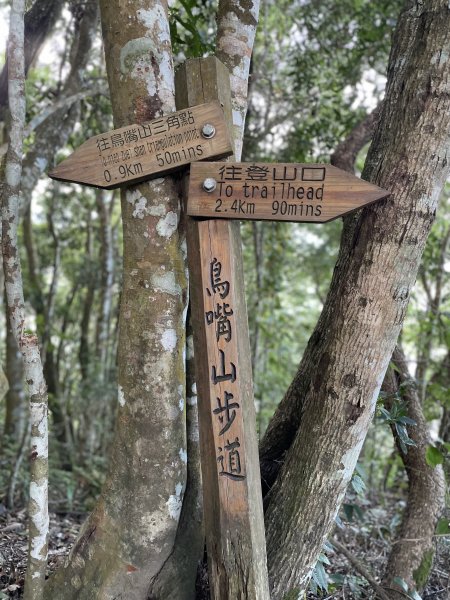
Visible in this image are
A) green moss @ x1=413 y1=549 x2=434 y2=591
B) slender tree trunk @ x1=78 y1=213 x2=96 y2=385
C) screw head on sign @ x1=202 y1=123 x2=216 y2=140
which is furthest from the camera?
slender tree trunk @ x1=78 y1=213 x2=96 y2=385

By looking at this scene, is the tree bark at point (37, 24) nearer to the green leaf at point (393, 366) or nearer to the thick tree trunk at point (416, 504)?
the green leaf at point (393, 366)

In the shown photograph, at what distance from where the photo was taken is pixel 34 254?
9133 mm

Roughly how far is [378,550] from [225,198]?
3.09 metres

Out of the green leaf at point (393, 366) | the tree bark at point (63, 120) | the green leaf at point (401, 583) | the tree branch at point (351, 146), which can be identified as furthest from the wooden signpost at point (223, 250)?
the tree bark at point (63, 120)

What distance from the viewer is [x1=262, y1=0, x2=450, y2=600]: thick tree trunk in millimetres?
2619

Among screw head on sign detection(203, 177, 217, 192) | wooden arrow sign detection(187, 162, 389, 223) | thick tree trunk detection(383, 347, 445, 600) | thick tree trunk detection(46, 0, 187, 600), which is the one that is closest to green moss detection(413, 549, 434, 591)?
thick tree trunk detection(383, 347, 445, 600)

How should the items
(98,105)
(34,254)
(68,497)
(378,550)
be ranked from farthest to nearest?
(34,254) < (98,105) < (68,497) < (378,550)

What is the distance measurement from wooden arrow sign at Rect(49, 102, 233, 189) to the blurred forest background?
3.02 feet

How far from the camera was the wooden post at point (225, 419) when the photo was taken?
8.12ft

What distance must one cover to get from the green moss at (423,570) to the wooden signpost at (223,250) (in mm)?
1458

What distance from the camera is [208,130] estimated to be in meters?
2.54

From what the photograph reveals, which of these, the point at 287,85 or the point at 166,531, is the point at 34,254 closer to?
the point at 287,85

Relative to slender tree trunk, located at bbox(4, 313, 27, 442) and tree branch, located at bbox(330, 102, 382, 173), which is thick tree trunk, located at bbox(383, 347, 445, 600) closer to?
tree branch, located at bbox(330, 102, 382, 173)

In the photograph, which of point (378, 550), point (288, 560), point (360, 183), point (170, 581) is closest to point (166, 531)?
point (170, 581)
